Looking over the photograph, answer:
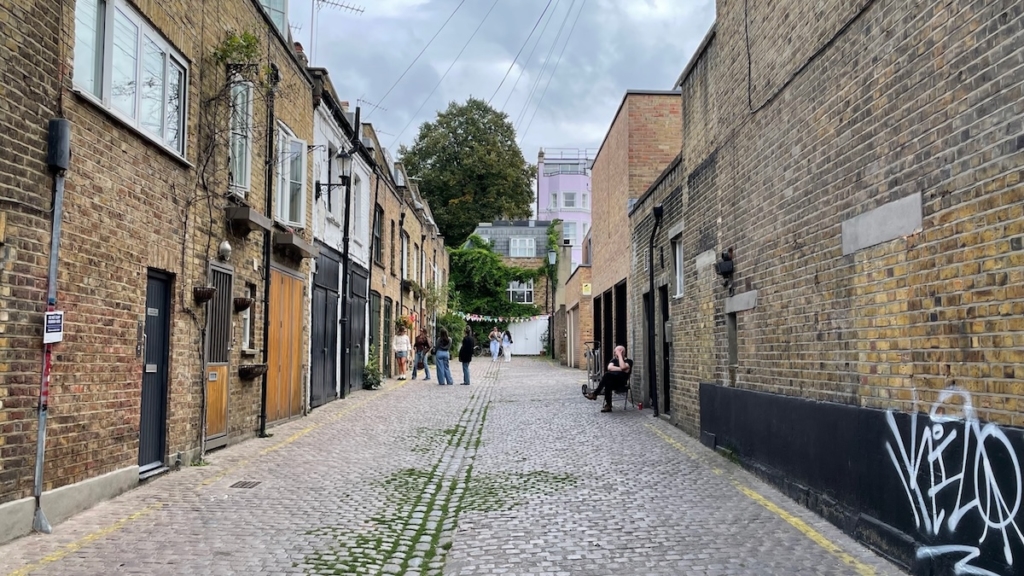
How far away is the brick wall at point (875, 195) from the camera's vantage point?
162 inches

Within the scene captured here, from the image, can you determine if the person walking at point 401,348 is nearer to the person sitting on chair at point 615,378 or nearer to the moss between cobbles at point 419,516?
the person sitting on chair at point 615,378

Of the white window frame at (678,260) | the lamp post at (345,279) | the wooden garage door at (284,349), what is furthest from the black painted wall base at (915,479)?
the lamp post at (345,279)

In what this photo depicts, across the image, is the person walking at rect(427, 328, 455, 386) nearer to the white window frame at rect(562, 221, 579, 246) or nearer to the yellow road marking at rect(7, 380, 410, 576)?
the yellow road marking at rect(7, 380, 410, 576)

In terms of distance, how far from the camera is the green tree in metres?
51.1

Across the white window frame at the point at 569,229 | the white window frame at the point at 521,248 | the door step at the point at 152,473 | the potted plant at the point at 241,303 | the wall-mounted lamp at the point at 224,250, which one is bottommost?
the door step at the point at 152,473

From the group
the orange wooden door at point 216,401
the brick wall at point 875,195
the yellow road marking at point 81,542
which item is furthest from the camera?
the orange wooden door at point 216,401

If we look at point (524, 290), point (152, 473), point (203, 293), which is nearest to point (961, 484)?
point (152, 473)

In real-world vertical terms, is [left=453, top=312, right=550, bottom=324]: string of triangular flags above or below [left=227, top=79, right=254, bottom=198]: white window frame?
below

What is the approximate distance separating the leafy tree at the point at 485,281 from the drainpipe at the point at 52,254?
38726 mm

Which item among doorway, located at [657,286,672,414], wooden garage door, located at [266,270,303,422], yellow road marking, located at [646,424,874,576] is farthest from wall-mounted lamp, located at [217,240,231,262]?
doorway, located at [657,286,672,414]

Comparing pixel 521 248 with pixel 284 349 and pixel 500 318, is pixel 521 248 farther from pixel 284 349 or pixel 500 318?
pixel 284 349

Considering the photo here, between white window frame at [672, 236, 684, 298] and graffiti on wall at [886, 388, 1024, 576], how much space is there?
→ 291 inches

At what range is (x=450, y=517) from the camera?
6.34 meters

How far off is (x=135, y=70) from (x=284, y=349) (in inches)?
231
